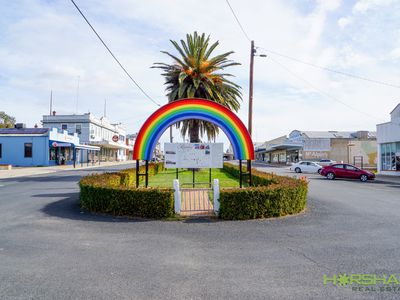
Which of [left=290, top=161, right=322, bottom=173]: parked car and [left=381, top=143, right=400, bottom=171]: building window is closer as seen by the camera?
[left=381, top=143, right=400, bottom=171]: building window

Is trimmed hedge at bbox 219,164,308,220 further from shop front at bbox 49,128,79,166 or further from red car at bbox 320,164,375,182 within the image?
shop front at bbox 49,128,79,166

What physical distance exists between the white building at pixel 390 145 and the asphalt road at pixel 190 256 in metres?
25.3

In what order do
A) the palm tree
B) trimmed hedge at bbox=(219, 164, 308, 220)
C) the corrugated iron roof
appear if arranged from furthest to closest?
the corrugated iron roof, the palm tree, trimmed hedge at bbox=(219, 164, 308, 220)

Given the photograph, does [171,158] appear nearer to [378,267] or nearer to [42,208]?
[42,208]

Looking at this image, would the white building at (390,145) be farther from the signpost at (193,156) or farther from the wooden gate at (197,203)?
the wooden gate at (197,203)

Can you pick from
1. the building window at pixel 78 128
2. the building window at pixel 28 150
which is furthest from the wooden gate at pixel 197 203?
the building window at pixel 78 128

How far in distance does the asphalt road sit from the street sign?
206 inches

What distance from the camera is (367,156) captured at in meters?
62.1

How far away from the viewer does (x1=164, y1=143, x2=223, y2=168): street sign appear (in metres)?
14.5

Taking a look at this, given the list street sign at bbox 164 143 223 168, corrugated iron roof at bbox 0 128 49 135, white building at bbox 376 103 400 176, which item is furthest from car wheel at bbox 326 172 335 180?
corrugated iron roof at bbox 0 128 49 135

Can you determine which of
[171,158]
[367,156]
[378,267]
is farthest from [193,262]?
[367,156]
